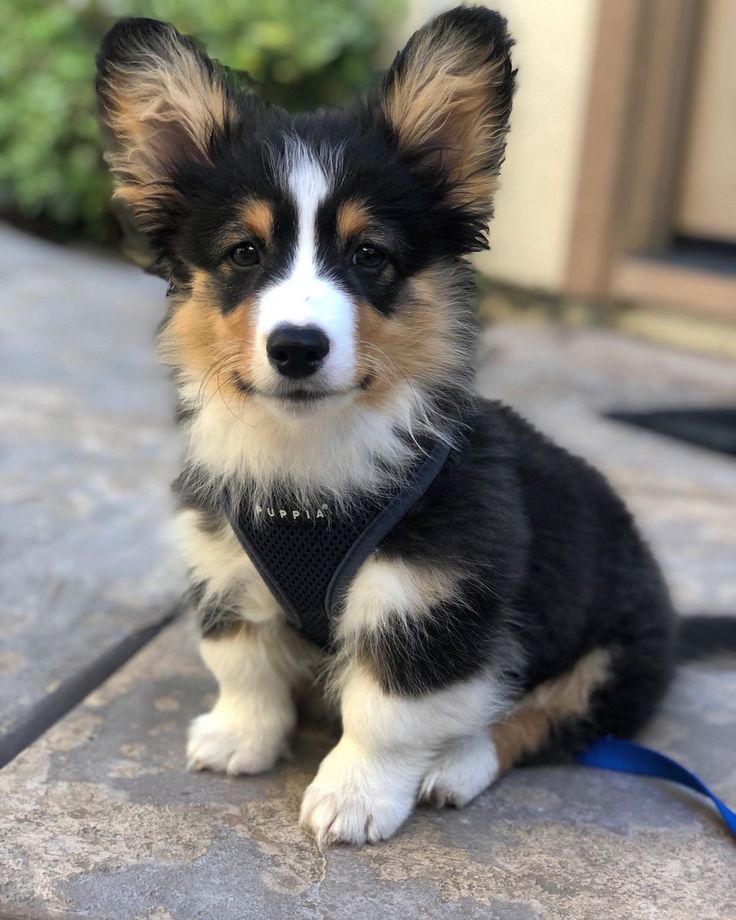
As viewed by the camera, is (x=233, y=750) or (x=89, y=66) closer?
(x=233, y=750)

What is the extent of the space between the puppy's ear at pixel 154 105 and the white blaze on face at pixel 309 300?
0.31 m

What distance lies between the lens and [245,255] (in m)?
2.45

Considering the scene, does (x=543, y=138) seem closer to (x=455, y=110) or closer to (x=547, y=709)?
(x=455, y=110)

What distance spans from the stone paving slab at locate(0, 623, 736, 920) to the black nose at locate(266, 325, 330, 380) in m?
1.07

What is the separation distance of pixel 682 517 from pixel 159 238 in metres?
2.70

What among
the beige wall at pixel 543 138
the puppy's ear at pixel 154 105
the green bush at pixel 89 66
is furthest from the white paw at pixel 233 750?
the green bush at pixel 89 66

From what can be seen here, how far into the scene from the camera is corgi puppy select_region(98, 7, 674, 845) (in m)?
2.40

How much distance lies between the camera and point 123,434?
17.2ft

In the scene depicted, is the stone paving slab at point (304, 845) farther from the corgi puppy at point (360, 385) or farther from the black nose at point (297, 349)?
the black nose at point (297, 349)

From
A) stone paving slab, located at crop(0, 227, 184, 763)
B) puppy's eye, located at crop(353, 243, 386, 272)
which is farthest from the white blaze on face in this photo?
stone paving slab, located at crop(0, 227, 184, 763)

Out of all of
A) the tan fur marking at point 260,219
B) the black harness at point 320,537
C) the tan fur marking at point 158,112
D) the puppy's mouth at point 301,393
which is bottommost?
the black harness at point 320,537

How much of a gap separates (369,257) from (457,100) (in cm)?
42

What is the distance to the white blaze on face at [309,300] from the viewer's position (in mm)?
2256

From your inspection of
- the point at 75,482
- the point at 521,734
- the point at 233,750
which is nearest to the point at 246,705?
the point at 233,750
